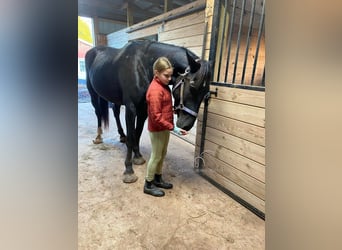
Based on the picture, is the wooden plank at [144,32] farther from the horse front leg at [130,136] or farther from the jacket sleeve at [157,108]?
the jacket sleeve at [157,108]

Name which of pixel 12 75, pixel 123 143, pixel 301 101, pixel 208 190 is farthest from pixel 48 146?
pixel 123 143

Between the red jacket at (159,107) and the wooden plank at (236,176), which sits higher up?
the red jacket at (159,107)

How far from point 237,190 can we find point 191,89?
0.91 metres

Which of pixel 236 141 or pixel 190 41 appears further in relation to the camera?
pixel 190 41

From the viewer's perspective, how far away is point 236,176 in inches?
75.5

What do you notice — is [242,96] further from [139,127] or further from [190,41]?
[190,41]

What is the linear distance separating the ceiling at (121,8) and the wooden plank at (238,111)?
13.4 feet

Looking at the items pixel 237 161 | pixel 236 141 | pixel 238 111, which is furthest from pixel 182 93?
pixel 237 161

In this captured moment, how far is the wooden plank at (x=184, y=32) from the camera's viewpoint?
3121 mm

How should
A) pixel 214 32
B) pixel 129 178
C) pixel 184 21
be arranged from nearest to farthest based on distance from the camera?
1. pixel 214 32
2. pixel 129 178
3. pixel 184 21

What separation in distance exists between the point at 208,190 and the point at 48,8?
1937mm

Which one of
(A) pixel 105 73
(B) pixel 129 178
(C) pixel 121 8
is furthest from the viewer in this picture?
(C) pixel 121 8

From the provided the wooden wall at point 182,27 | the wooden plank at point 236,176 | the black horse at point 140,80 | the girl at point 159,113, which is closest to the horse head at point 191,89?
the black horse at point 140,80

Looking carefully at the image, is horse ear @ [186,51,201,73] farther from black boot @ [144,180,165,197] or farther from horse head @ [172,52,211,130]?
black boot @ [144,180,165,197]
